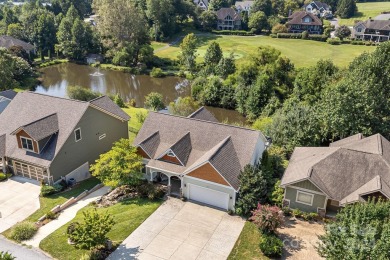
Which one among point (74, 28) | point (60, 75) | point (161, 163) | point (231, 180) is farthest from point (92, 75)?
point (231, 180)

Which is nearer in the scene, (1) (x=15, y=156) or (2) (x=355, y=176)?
(2) (x=355, y=176)

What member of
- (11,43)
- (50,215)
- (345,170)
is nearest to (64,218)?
(50,215)

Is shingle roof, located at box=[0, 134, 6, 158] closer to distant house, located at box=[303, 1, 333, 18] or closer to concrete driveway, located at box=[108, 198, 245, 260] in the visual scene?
concrete driveway, located at box=[108, 198, 245, 260]

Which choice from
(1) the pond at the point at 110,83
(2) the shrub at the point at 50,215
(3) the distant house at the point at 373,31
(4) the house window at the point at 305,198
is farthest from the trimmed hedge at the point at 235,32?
(2) the shrub at the point at 50,215

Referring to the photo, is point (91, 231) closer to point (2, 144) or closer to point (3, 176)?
point (3, 176)

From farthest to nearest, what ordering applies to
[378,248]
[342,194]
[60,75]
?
1. [60,75]
2. [342,194]
3. [378,248]

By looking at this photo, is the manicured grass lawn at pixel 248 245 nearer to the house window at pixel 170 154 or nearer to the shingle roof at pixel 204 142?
the shingle roof at pixel 204 142

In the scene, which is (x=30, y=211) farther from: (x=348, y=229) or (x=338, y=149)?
(x=338, y=149)
